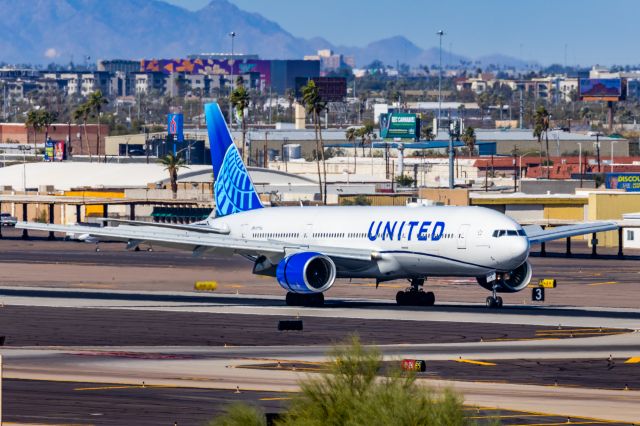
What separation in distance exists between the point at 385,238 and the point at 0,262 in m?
42.3

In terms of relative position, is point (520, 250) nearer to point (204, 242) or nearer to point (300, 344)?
point (204, 242)

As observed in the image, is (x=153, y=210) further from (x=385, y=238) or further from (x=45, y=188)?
(x=385, y=238)

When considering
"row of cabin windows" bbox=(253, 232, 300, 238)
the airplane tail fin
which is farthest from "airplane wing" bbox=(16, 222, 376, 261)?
the airplane tail fin

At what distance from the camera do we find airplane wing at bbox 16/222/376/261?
6359 cm

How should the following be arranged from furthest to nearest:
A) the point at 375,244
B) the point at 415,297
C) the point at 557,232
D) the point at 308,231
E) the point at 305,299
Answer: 1. the point at 557,232
2. the point at 308,231
3. the point at 415,297
4. the point at 305,299
5. the point at 375,244

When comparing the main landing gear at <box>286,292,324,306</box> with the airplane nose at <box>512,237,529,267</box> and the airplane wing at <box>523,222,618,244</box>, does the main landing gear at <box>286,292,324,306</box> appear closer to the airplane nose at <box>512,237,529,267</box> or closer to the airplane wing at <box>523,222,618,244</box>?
the airplane nose at <box>512,237,529,267</box>

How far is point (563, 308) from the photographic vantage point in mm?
66250

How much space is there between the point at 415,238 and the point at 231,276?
25244mm

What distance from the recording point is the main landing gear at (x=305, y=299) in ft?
212

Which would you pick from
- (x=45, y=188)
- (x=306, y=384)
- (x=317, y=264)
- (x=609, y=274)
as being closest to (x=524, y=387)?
(x=306, y=384)

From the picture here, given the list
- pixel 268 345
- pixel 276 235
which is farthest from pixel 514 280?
pixel 268 345

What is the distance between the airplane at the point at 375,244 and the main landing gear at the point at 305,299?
1.8 inches

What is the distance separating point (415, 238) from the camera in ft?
207

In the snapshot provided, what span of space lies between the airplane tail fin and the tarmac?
4691mm
